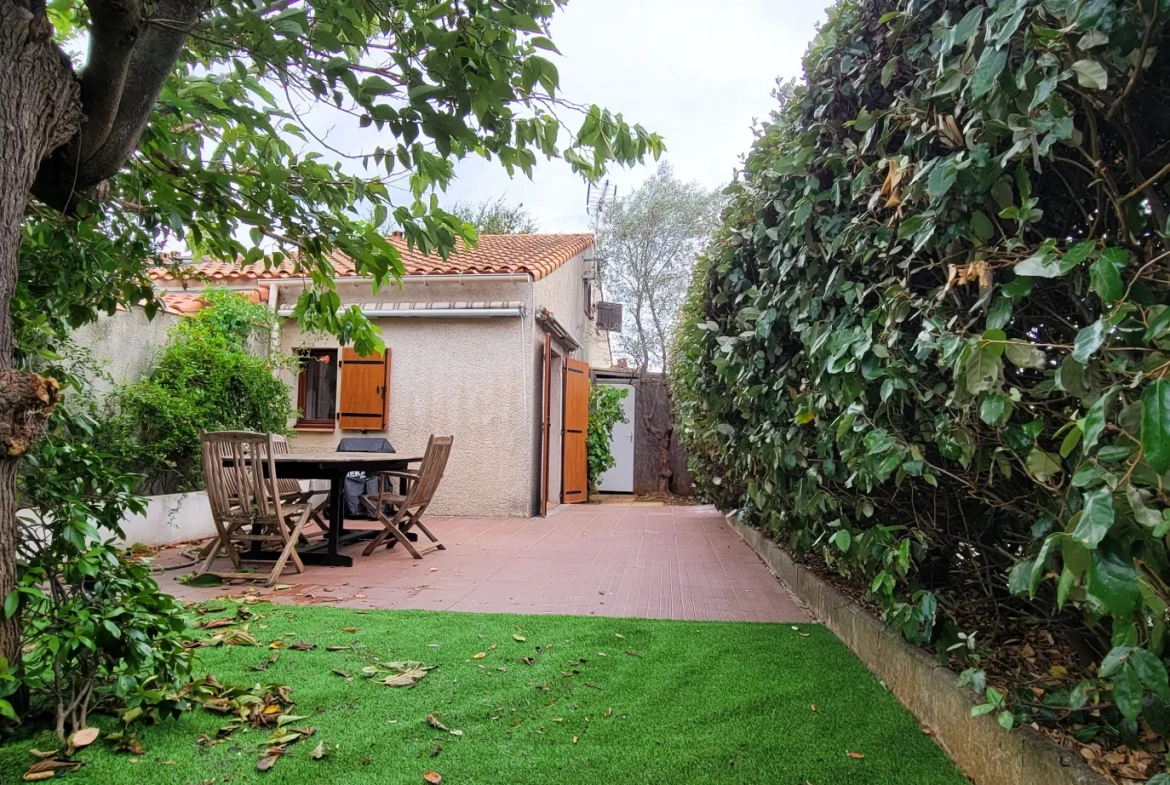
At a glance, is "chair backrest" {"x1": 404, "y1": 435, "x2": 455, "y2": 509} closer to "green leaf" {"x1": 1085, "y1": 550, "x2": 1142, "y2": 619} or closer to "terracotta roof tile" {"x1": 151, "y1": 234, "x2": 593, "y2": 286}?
"terracotta roof tile" {"x1": 151, "y1": 234, "x2": 593, "y2": 286}

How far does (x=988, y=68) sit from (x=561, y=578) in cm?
389

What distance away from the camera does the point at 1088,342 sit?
98cm

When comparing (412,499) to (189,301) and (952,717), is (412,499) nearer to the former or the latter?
(952,717)

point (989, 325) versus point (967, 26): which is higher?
point (967, 26)

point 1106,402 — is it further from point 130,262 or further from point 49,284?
point 130,262

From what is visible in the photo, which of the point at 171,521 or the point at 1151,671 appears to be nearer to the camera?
the point at 1151,671

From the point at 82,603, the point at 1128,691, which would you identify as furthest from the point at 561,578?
the point at 1128,691

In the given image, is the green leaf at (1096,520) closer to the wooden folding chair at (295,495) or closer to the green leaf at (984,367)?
the green leaf at (984,367)

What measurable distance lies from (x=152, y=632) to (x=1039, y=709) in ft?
8.36

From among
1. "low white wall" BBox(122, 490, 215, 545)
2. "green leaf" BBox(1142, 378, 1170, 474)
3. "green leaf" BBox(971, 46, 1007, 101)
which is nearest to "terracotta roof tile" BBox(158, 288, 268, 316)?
"low white wall" BBox(122, 490, 215, 545)

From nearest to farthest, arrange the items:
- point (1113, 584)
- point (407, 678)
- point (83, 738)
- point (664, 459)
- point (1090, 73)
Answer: point (1113, 584)
point (1090, 73)
point (83, 738)
point (407, 678)
point (664, 459)

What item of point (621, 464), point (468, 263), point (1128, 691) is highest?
point (468, 263)

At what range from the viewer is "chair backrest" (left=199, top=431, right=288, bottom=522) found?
4168 mm

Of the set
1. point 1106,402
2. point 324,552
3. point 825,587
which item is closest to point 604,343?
point 324,552
